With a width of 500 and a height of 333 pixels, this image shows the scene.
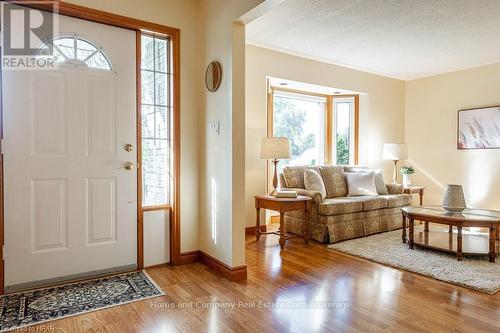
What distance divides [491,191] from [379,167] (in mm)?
1671

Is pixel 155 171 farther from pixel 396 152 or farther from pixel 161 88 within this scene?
pixel 396 152

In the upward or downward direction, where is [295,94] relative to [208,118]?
upward

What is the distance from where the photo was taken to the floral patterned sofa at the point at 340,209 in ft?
12.8

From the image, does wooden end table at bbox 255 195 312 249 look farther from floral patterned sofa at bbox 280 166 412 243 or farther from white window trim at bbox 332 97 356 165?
white window trim at bbox 332 97 356 165

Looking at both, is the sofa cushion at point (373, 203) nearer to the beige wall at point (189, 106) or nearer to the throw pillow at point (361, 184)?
the throw pillow at point (361, 184)

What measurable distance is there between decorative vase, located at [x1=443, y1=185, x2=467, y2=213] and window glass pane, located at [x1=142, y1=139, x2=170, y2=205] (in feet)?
9.72

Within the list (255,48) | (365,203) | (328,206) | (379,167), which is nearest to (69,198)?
(328,206)

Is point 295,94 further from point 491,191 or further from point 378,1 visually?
point 491,191

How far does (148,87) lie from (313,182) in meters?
2.33

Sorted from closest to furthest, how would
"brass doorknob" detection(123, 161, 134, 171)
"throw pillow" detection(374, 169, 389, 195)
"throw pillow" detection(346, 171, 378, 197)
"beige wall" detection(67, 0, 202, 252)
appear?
"brass doorknob" detection(123, 161, 134, 171)
"beige wall" detection(67, 0, 202, 252)
"throw pillow" detection(346, 171, 378, 197)
"throw pillow" detection(374, 169, 389, 195)

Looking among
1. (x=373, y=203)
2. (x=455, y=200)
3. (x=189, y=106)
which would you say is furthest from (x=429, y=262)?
(x=189, y=106)

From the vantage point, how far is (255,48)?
4.37 metres

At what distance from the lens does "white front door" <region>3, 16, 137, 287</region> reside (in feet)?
7.84

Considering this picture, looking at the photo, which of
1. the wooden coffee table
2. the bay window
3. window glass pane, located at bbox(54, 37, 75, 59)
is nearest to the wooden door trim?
window glass pane, located at bbox(54, 37, 75, 59)
